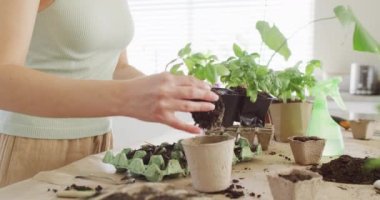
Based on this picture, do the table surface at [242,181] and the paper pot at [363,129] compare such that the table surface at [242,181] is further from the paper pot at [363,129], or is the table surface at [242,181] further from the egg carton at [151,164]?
the paper pot at [363,129]

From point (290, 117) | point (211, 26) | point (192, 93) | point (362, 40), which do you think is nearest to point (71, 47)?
point (192, 93)

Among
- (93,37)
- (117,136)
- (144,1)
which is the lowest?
(117,136)

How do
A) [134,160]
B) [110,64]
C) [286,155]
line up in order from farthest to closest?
[110,64], [286,155], [134,160]

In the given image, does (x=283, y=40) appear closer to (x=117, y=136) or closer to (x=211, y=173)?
(x=211, y=173)

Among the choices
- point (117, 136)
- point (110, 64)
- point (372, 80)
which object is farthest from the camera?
point (117, 136)

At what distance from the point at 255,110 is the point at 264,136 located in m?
0.09

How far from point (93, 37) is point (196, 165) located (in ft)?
1.60

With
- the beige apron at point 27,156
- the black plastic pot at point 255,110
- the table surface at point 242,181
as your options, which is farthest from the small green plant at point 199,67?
the beige apron at point 27,156

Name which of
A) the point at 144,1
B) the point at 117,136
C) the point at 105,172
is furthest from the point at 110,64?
the point at 144,1

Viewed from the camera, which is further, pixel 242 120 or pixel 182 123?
pixel 242 120

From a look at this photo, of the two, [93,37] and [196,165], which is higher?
[93,37]

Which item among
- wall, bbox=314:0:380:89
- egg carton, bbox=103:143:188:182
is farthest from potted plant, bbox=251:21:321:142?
wall, bbox=314:0:380:89

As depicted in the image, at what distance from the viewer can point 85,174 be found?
0.93 meters

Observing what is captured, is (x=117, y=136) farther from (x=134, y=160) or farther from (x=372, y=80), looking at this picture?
(x=134, y=160)
